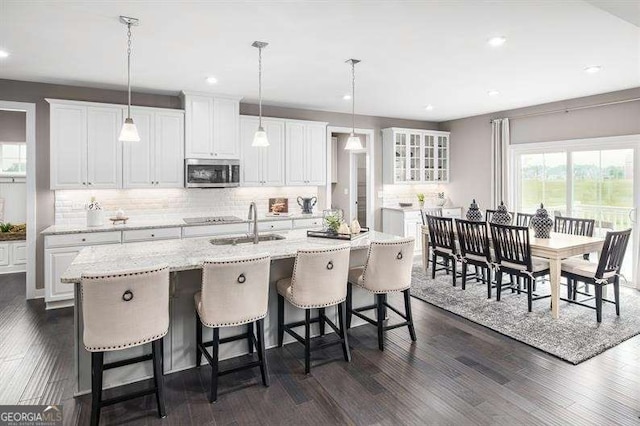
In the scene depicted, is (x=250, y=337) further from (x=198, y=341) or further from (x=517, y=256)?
(x=517, y=256)

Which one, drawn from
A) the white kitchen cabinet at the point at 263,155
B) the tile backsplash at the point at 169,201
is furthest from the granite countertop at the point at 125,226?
the white kitchen cabinet at the point at 263,155

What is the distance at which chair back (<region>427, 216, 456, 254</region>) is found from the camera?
5.30 m

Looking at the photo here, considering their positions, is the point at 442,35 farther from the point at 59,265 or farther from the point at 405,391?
the point at 59,265

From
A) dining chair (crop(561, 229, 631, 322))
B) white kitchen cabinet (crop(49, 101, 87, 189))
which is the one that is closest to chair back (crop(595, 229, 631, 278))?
dining chair (crop(561, 229, 631, 322))

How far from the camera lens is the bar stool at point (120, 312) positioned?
7.08 feet

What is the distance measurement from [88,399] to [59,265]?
237cm

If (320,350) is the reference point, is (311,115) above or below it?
above

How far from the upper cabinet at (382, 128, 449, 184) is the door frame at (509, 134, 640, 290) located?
1.46 metres

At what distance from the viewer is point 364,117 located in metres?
7.28

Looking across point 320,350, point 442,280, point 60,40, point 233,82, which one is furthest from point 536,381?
point 60,40

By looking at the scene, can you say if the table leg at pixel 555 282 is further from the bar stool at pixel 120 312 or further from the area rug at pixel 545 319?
the bar stool at pixel 120 312

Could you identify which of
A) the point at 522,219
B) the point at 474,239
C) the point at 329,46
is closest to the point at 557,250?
the point at 474,239

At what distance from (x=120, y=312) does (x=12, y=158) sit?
251 inches

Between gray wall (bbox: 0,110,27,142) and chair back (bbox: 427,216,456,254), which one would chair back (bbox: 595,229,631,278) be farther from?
gray wall (bbox: 0,110,27,142)
